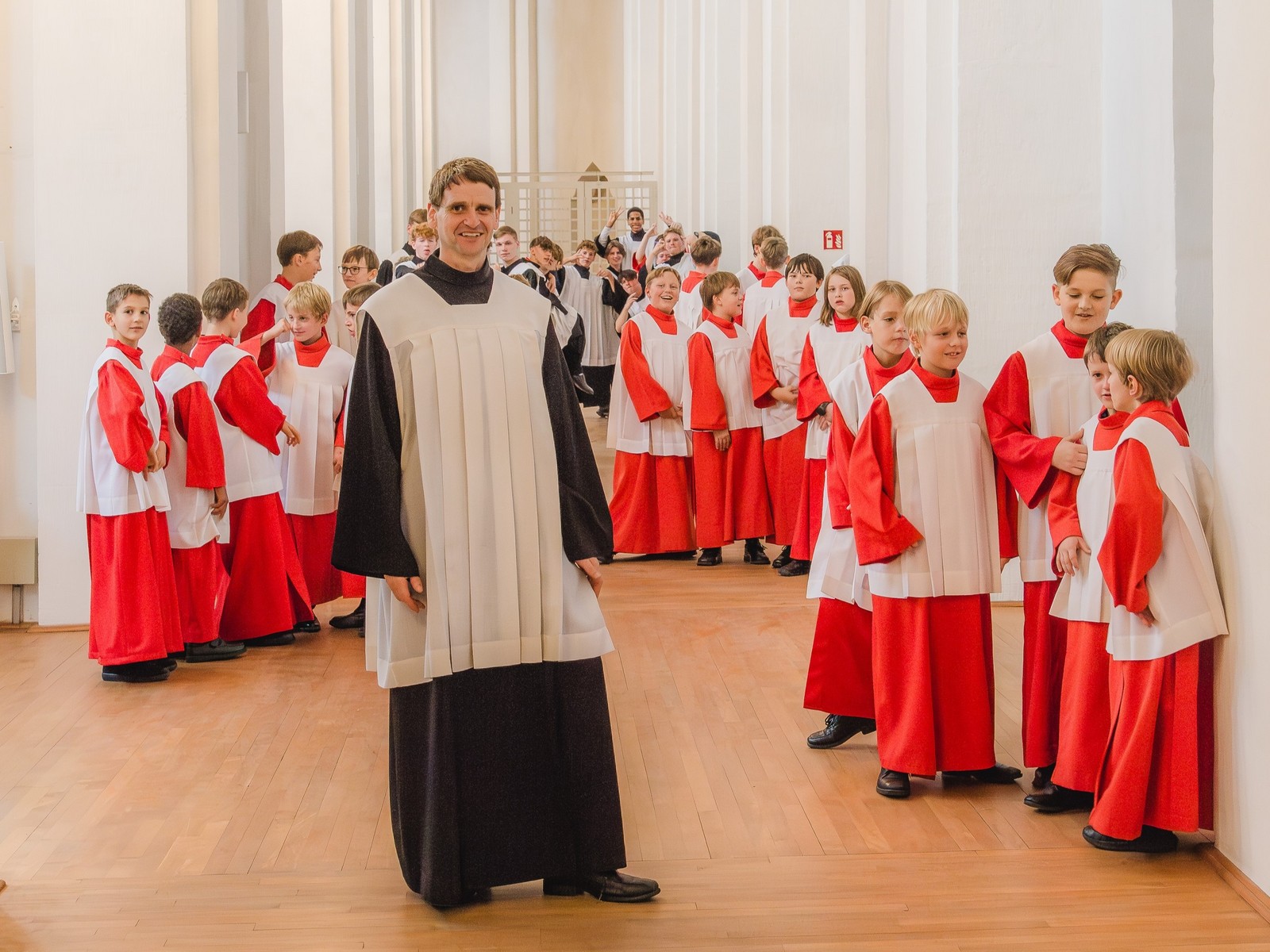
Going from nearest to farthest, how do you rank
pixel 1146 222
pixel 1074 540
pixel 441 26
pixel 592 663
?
pixel 592 663 < pixel 1074 540 < pixel 1146 222 < pixel 441 26

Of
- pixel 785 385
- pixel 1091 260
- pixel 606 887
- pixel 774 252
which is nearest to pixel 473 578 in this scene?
pixel 606 887

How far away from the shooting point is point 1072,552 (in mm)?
4469

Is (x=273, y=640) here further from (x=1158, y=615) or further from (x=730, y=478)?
(x=1158, y=615)

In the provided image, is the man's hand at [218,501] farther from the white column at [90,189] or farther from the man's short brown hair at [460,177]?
the man's short brown hair at [460,177]

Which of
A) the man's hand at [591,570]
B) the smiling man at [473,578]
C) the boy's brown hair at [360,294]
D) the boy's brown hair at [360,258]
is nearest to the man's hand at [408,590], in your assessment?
the smiling man at [473,578]

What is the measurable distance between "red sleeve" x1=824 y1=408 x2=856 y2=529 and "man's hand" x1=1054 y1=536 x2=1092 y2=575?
935mm

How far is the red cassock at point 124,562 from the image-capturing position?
6.38 m

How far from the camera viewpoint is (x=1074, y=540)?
4.47 m

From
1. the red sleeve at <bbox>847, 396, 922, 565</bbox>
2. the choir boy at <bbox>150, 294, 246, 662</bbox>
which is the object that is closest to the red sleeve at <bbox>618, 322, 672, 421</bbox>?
the choir boy at <bbox>150, 294, 246, 662</bbox>

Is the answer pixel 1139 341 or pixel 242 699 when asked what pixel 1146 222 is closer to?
pixel 1139 341

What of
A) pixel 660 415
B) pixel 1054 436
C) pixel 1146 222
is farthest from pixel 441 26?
pixel 1054 436

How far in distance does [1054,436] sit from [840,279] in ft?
10.3

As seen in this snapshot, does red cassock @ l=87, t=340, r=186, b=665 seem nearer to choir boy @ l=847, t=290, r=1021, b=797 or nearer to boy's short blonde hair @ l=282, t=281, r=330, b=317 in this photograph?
boy's short blonde hair @ l=282, t=281, r=330, b=317

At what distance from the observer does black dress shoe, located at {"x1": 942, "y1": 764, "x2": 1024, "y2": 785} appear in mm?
4938
